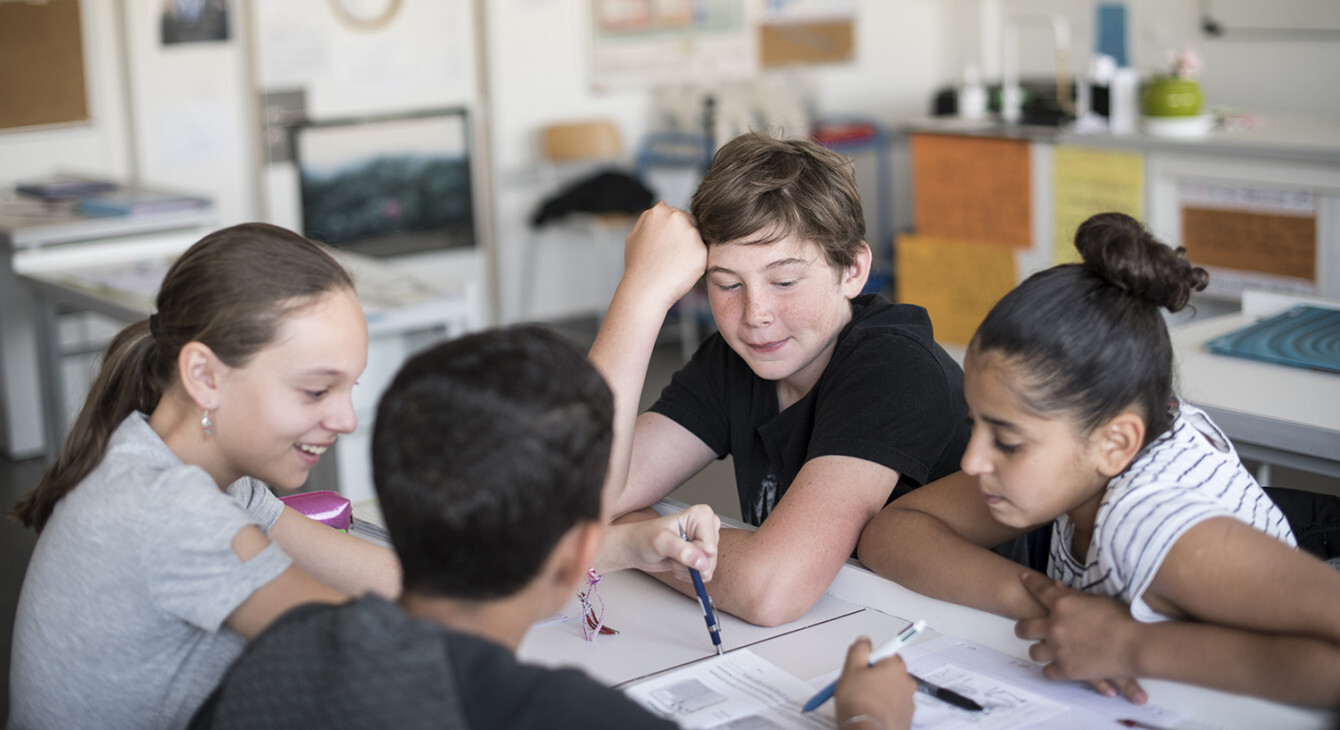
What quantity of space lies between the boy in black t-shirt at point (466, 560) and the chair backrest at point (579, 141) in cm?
447

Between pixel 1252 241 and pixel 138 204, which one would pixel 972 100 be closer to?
pixel 1252 241

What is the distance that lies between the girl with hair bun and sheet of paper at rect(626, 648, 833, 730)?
0.71 ft

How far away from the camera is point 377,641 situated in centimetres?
79

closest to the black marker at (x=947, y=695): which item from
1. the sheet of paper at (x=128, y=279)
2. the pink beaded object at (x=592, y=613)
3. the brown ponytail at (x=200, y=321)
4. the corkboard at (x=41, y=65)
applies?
the pink beaded object at (x=592, y=613)

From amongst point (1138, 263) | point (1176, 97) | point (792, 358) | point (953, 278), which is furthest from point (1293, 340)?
point (953, 278)

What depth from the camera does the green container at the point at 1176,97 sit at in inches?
163

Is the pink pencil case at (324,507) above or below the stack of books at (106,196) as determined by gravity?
below

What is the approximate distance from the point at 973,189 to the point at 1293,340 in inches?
105

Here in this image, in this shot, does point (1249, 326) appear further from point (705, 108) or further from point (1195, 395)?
point (705, 108)

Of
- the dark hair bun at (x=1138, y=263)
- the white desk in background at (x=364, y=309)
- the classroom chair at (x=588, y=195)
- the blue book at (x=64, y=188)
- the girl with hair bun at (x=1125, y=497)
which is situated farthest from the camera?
the classroom chair at (x=588, y=195)

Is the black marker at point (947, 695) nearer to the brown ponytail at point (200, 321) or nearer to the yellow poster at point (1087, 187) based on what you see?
the brown ponytail at point (200, 321)

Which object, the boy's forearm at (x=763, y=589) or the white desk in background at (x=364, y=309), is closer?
the boy's forearm at (x=763, y=589)

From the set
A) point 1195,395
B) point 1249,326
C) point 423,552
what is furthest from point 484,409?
point 1249,326

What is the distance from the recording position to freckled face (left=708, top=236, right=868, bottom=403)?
1539mm
